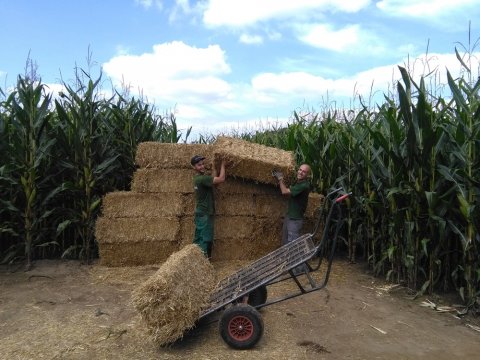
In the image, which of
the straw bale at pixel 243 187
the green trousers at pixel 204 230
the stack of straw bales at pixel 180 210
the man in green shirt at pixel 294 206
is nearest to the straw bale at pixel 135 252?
the stack of straw bales at pixel 180 210

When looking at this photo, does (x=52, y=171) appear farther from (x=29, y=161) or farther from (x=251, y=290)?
(x=251, y=290)

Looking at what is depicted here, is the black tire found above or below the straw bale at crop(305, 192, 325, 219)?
below

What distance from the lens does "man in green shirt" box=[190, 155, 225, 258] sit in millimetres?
6590

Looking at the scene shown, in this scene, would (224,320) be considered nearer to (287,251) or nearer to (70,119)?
(287,251)

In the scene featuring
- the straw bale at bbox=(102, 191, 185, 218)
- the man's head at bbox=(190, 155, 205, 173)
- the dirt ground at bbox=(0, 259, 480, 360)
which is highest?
the man's head at bbox=(190, 155, 205, 173)

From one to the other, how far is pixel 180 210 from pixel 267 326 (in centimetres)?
299

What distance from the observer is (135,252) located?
7141mm

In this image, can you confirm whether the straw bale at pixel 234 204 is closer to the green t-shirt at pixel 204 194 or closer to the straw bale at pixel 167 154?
the green t-shirt at pixel 204 194

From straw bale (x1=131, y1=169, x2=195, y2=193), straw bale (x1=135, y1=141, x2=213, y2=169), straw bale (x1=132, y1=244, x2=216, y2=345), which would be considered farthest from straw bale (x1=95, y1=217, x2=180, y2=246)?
straw bale (x1=132, y1=244, x2=216, y2=345)

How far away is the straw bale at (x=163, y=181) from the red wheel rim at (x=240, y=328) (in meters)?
3.38

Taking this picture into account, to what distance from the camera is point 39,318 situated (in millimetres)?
5137

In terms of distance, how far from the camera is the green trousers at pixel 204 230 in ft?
22.1

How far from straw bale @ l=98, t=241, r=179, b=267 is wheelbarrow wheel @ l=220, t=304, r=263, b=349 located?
10.6ft

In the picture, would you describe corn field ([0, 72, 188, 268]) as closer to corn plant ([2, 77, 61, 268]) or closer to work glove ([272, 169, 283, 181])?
corn plant ([2, 77, 61, 268])
